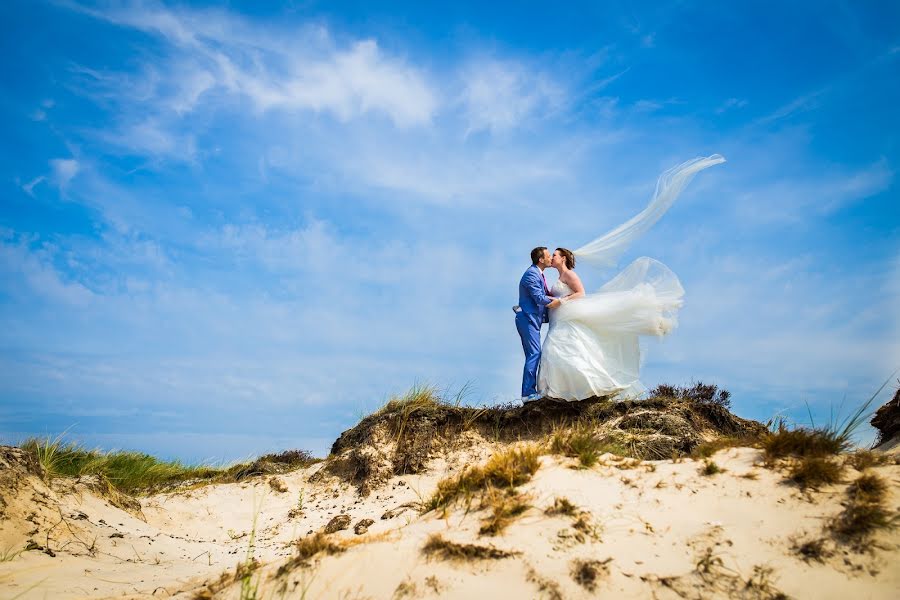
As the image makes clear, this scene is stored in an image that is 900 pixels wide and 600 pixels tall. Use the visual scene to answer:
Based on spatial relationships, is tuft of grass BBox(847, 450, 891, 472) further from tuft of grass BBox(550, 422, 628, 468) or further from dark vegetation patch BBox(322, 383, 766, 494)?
dark vegetation patch BBox(322, 383, 766, 494)

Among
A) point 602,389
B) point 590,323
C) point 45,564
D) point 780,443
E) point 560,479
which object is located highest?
point 590,323

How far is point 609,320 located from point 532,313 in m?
1.56

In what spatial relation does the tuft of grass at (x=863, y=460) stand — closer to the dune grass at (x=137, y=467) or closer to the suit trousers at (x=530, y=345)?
the suit trousers at (x=530, y=345)

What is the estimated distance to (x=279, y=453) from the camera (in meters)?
15.1

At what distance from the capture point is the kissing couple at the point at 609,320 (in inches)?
380

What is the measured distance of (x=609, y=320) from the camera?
9.91 m

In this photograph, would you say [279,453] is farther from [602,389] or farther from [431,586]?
[431,586]

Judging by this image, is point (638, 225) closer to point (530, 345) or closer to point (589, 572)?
point (530, 345)

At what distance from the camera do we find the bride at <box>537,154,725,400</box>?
964cm

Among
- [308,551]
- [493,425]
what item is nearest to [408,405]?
[493,425]

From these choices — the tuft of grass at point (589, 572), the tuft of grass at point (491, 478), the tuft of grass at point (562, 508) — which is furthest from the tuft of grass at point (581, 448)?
the tuft of grass at point (589, 572)

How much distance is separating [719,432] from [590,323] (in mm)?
3171

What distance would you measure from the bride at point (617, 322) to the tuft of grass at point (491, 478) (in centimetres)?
369

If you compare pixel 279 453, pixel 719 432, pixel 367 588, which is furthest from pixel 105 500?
pixel 719 432
